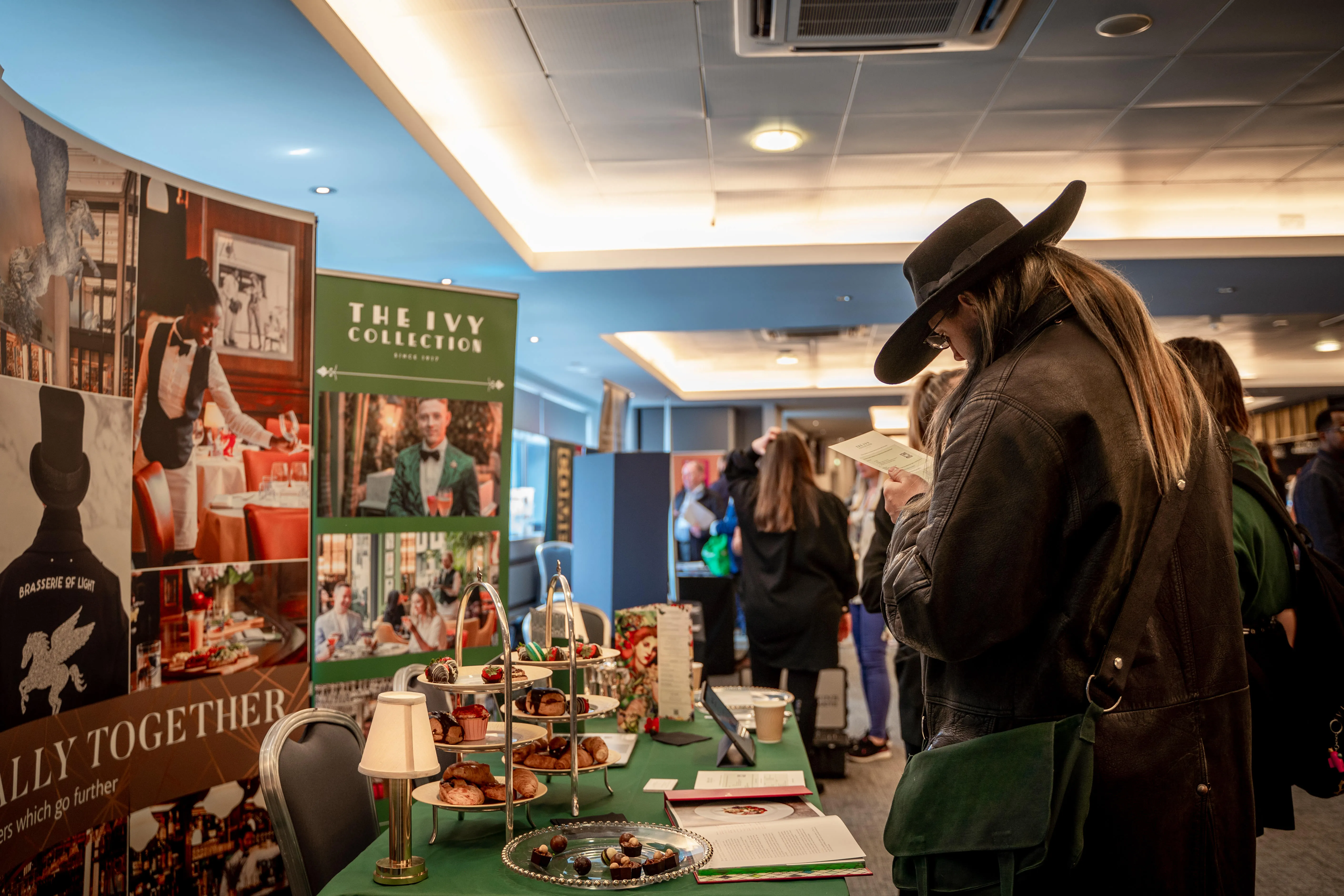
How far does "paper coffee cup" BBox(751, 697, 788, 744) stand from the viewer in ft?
7.14

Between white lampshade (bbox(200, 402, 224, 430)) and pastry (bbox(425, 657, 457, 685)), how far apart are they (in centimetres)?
117

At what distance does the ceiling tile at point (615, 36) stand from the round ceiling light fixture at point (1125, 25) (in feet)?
5.14

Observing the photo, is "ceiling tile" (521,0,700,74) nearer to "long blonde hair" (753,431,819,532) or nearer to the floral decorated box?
"long blonde hair" (753,431,819,532)

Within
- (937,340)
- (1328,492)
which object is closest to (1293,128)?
(1328,492)

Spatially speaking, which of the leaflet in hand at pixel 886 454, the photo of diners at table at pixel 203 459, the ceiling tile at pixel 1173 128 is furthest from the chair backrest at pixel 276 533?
the ceiling tile at pixel 1173 128

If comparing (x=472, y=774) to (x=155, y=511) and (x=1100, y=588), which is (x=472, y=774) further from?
(x=155, y=511)

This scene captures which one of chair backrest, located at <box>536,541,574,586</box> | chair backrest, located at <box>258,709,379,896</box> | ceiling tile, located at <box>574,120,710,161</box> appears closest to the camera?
chair backrest, located at <box>258,709,379,896</box>

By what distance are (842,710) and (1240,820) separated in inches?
130

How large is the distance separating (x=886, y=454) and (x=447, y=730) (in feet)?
3.02

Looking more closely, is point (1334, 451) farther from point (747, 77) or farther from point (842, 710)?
point (747, 77)

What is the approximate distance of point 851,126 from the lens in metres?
4.34

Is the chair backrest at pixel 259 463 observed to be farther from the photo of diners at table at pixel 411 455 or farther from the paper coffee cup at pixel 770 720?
the paper coffee cup at pixel 770 720

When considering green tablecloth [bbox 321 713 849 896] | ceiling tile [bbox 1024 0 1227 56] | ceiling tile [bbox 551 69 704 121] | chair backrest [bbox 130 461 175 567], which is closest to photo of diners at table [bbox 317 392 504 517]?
chair backrest [bbox 130 461 175 567]

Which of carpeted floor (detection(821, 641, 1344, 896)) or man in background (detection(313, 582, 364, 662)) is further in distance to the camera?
carpeted floor (detection(821, 641, 1344, 896))
